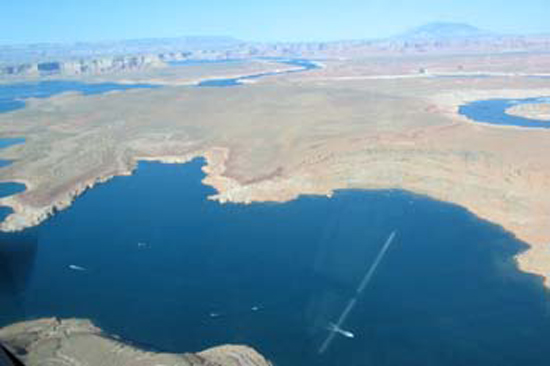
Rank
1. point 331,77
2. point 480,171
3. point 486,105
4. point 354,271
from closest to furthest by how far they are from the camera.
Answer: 1. point 354,271
2. point 480,171
3. point 486,105
4. point 331,77

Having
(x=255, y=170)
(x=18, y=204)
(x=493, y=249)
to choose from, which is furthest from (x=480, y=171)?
(x=18, y=204)

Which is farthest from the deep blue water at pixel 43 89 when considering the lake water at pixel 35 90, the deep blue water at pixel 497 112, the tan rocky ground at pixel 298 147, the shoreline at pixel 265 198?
the deep blue water at pixel 497 112

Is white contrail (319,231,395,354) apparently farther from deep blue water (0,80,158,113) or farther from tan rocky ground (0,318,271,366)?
deep blue water (0,80,158,113)

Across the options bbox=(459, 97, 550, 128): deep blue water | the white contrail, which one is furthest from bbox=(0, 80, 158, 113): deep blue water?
the white contrail

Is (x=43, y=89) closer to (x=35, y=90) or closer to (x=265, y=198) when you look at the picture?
(x=35, y=90)

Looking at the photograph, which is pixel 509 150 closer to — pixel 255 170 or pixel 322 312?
pixel 255 170

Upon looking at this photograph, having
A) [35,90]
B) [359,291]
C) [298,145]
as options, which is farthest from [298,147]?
[35,90]
